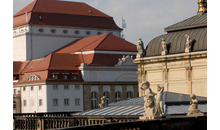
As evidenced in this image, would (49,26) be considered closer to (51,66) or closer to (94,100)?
(51,66)

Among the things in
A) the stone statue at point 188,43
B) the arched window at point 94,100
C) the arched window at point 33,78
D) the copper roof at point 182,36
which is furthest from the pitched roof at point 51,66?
the stone statue at point 188,43

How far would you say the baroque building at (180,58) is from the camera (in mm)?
44125

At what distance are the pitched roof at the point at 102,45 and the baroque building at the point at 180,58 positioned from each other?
45257mm

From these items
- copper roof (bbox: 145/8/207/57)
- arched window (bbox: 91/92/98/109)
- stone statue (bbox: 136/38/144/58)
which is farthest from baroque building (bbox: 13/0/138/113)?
copper roof (bbox: 145/8/207/57)

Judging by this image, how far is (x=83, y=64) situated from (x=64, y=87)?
17.0 feet

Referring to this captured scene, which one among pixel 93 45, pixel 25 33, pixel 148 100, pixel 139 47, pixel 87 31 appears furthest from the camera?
pixel 87 31

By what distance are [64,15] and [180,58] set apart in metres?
65.6

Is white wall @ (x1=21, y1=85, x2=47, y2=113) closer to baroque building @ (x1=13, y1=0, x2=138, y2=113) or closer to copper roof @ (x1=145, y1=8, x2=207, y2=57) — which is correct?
baroque building @ (x1=13, y1=0, x2=138, y2=113)

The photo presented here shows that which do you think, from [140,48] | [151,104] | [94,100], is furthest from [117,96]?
[151,104]

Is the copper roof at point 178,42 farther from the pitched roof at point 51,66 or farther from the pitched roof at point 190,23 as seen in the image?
the pitched roof at point 51,66

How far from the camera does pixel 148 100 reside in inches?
661
